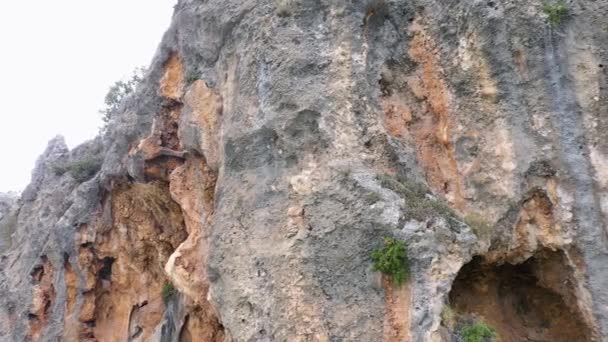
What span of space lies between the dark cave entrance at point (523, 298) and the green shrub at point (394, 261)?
123 centimetres

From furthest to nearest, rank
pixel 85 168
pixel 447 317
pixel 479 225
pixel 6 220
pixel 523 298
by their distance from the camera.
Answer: pixel 6 220
pixel 85 168
pixel 523 298
pixel 479 225
pixel 447 317

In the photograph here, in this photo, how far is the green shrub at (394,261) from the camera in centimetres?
643

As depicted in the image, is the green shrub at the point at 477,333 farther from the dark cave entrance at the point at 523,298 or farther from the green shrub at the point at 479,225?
the green shrub at the point at 479,225

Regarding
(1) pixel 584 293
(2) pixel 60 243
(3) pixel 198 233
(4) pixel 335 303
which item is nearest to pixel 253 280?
(4) pixel 335 303

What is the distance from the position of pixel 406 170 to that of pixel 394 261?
1490 millimetres

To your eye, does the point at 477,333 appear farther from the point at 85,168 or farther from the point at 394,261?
the point at 85,168

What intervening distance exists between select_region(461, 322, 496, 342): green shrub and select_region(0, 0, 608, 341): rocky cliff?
65mm

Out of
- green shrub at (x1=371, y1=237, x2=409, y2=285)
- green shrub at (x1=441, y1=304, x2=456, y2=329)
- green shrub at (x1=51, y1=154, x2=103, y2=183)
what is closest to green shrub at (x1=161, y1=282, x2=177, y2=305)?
green shrub at (x1=51, y1=154, x2=103, y2=183)

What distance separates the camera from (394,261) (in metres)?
6.45

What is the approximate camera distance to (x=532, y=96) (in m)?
7.46

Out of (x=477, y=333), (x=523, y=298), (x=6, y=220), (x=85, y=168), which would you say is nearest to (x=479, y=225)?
(x=477, y=333)

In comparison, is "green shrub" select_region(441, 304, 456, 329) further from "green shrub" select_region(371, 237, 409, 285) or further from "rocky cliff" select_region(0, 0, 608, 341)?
"green shrub" select_region(371, 237, 409, 285)

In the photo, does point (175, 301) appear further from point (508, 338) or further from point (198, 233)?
point (508, 338)

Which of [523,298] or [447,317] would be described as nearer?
[447,317]
